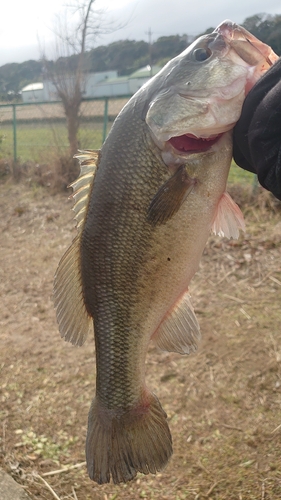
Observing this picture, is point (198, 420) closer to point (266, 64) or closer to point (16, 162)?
point (266, 64)

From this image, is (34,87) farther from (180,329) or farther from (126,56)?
(126,56)

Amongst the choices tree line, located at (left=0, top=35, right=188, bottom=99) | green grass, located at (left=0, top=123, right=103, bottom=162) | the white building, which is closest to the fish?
tree line, located at (left=0, top=35, right=188, bottom=99)

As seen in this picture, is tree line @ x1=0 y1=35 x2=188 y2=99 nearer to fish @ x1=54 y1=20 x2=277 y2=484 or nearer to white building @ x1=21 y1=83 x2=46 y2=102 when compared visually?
white building @ x1=21 y1=83 x2=46 y2=102

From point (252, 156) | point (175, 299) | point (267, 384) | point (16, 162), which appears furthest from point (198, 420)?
point (16, 162)

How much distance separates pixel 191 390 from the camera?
337 centimetres

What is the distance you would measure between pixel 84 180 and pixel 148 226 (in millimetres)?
323

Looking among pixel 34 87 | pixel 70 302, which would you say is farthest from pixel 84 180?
pixel 34 87

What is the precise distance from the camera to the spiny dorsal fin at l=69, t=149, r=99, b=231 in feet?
5.33

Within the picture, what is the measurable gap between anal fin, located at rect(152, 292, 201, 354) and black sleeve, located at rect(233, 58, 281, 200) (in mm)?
563

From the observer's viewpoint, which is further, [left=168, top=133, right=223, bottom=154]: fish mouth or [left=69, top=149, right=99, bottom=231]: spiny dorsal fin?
[left=69, top=149, right=99, bottom=231]: spiny dorsal fin

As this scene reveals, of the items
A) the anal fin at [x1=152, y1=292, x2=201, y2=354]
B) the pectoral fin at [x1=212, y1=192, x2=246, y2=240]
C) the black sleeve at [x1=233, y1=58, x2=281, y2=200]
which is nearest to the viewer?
the black sleeve at [x1=233, y1=58, x2=281, y2=200]

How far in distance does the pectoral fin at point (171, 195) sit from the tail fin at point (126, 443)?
749mm

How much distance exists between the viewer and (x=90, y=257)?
5.31 ft

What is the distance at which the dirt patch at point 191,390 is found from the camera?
2686mm
